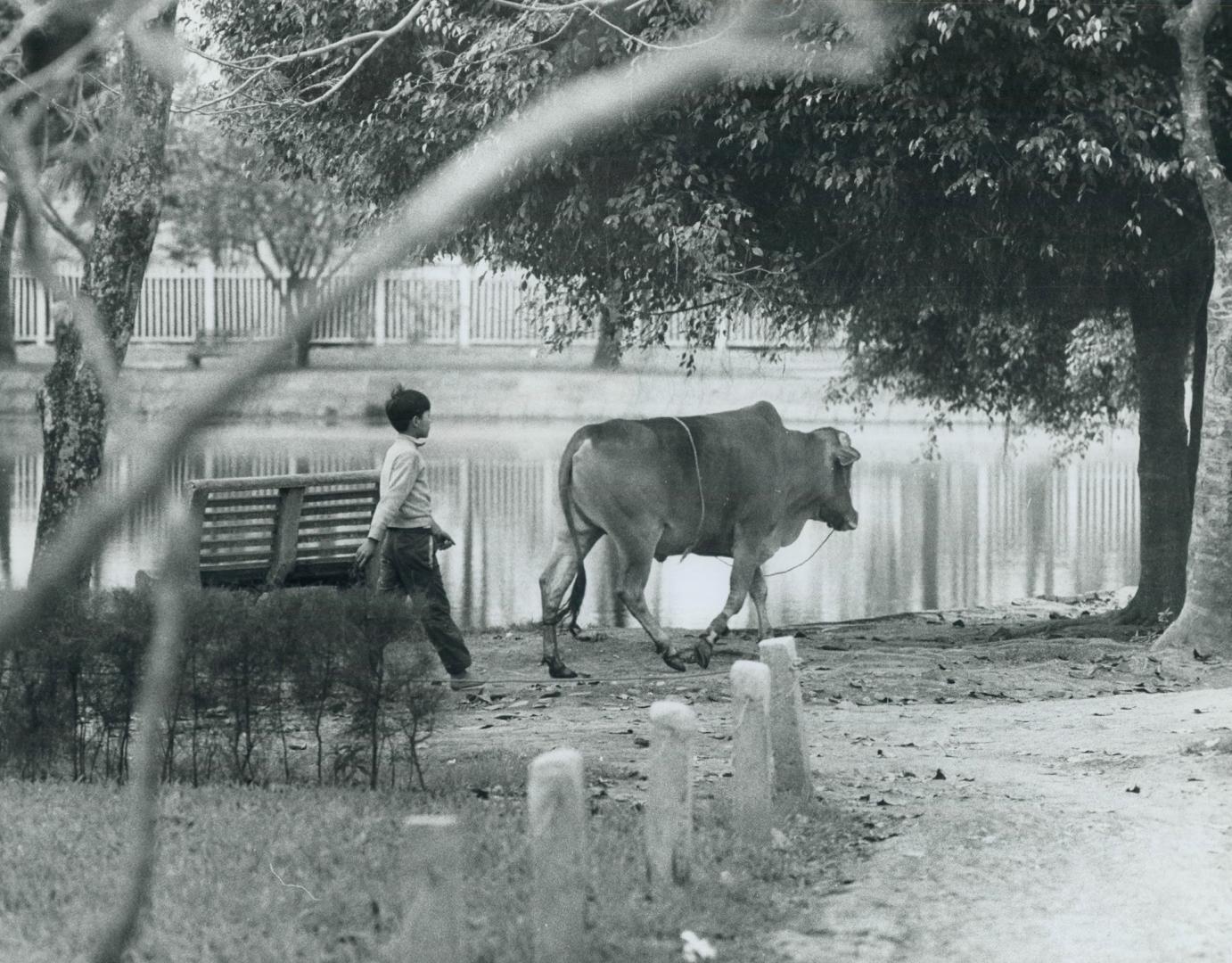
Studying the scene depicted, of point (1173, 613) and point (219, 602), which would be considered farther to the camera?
point (1173, 613)

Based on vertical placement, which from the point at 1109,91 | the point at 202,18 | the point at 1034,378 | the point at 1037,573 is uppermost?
the point at 202,18

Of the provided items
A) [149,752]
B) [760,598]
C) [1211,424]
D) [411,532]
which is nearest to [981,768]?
[411,532]

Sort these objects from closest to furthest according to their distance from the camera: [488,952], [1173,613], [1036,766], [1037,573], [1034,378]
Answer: [488,952] → [1036,766] → [1173,613] → [1034,378] → [1037,573]

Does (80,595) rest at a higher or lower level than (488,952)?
higher

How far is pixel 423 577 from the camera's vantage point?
37.1 ft

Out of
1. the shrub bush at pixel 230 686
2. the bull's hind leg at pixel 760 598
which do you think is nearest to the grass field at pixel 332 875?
the shrub bush at pixel 230 686

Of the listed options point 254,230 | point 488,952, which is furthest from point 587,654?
point 254,230

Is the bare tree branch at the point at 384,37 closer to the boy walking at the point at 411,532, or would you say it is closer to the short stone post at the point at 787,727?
the boy walking at the point at 411,532

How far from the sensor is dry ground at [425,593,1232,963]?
640cm

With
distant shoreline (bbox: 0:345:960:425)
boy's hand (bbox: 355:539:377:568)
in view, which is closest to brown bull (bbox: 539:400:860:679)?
boy's hand (bbox: 355:539:377:568)

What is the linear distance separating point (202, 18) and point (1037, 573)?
12.6 meters

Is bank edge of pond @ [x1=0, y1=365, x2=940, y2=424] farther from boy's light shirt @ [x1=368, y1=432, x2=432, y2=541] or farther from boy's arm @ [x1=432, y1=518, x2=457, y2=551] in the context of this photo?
boy's light shirt @ [x1=368, y1=432, x2=432, y2=541]

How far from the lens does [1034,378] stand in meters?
18.5

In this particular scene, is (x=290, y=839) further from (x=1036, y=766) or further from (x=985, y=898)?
(x=1036, y=766)
